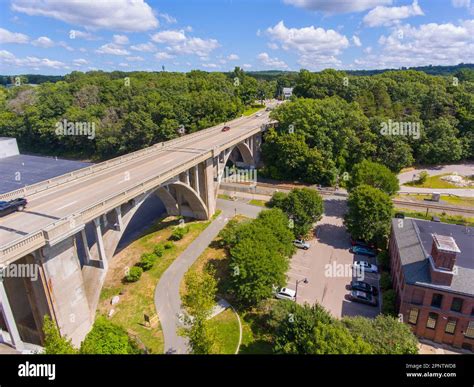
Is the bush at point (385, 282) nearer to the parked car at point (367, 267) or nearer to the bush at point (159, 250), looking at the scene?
the parked car at point (367, 267)

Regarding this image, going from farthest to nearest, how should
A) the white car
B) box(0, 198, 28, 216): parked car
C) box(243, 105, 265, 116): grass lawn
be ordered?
box(243, 105, 265, 116): grass lawn < the white car < box(0, 198, 28, 216): parked car

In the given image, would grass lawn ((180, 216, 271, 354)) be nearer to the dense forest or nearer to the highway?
the highway

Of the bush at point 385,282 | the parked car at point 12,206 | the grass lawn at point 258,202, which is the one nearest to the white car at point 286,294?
the bush at point 385,282

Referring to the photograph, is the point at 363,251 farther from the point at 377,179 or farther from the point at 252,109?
the point at 252,109

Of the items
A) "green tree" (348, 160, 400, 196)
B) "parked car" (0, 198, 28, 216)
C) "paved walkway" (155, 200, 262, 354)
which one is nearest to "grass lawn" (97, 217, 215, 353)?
"paved walkway" (155, 200, 262, 354)

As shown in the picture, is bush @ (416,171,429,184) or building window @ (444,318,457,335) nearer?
building window @ (444,318,457,335)

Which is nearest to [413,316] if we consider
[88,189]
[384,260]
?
[384,260]
